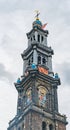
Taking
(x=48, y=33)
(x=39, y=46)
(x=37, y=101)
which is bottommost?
(x=37, y=101)

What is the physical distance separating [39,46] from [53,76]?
9069 mm

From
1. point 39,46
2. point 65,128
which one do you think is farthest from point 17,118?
point 39,46

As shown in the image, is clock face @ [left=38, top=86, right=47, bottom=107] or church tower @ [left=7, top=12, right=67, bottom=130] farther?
clock face @ [left=38, top=86, right=47, bottom=107]

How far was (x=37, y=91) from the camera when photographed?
82.8m

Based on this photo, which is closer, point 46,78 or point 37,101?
point 37,101

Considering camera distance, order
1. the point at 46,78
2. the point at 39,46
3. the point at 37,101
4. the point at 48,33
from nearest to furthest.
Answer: the point at 37,101 → the point at 46,78 → the point at 39,46 → the point at 48,33

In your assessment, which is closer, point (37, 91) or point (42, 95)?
point (37, 91)

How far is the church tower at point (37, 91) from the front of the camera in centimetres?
7725

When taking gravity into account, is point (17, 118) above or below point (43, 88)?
below

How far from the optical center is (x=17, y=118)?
81.1 m

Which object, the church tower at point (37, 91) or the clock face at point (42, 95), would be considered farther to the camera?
the clock face at point (42, 95)

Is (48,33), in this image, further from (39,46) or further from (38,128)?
(38,128)

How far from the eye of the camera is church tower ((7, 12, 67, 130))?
7725 centimetres

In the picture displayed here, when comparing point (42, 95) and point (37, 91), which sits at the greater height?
point (37, 91)
